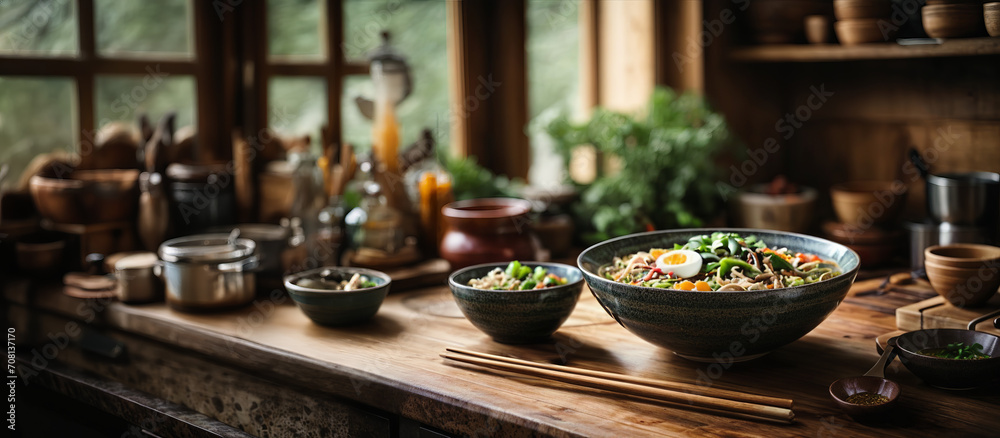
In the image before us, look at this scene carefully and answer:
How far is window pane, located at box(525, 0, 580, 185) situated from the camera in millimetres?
3373

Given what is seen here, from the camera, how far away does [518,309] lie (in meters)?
1.87

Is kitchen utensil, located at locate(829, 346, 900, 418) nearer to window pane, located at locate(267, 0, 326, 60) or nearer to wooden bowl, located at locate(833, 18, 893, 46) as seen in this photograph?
wooden bowl, located at locate(833, 18, 893, 46)

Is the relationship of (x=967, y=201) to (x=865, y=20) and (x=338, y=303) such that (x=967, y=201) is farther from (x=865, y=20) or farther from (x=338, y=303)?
(x=338, y=303)

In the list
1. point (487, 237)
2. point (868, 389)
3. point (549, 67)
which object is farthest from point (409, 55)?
point (868, 389)

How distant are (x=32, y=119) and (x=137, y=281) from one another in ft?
1.99

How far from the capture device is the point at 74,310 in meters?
2.34

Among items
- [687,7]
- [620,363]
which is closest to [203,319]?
[620,363]

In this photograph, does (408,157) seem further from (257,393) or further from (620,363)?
(620,363)

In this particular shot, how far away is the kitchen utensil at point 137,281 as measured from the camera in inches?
91.1

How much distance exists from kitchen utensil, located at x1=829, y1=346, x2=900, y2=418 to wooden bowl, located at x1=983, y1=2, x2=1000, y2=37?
1122 mm

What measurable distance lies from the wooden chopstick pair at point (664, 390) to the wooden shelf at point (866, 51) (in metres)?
1.39

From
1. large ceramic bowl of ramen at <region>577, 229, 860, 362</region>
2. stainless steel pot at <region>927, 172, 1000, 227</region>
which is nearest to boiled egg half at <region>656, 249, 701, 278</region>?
large ceramic bowl of ramen at <region>577, 229, 860, 362</region>

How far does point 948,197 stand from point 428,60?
1804 millimetres

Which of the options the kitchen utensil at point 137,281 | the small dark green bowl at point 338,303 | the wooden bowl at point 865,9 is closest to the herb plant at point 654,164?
the wooden bowl at point 865,9
